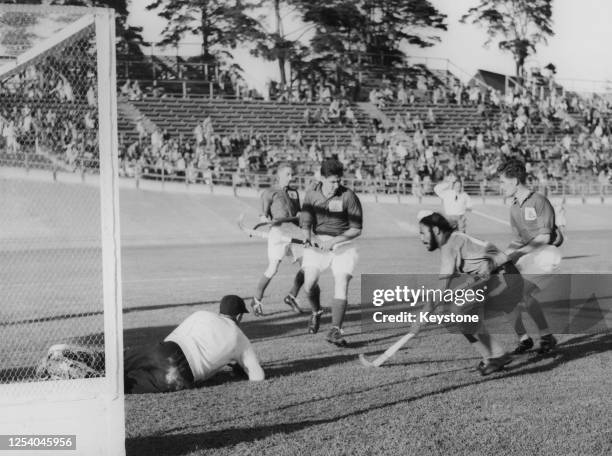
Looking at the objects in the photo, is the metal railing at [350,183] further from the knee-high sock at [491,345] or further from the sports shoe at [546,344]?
the knee-high sock at [491,345]

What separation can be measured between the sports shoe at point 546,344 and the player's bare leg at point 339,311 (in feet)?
6.19

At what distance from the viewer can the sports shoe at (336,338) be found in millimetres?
9016

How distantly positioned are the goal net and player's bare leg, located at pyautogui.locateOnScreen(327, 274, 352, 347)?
231cm

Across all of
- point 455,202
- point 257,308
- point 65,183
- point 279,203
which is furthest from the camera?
point 455,202

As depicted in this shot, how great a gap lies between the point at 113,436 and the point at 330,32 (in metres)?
33.4

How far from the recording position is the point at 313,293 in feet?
32.0

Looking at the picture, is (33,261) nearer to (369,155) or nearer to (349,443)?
(349,443)

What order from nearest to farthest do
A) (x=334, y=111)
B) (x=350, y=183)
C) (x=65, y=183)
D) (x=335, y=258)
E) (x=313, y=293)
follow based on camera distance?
(x=335, y=258) < (x=313, y=293) < (x=65, y=183) < (x=350, y=183) < (x=334, y=111)

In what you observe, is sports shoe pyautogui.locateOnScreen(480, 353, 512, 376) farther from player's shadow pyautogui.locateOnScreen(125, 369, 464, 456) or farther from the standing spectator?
the standing spectator

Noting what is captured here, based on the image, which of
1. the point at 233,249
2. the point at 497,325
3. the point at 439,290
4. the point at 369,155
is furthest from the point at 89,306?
the point at 369,155

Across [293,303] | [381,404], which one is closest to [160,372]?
[381,404]

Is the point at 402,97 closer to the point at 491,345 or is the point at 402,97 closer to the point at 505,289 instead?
the point at 505,289

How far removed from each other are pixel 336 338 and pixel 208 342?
85.6 inches

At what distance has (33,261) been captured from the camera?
18766 mm
